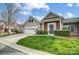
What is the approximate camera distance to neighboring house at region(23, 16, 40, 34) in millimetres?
3402

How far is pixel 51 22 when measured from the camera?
3.39 m

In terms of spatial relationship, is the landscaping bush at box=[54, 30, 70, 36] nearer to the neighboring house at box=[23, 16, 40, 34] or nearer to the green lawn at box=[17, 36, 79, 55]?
the green lawn at box=[17, 36, 79, 55]

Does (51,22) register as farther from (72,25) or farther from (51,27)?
(72,25)

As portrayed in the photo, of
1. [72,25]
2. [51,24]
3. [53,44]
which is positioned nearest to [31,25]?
[51,24]

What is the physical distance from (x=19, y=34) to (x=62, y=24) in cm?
78

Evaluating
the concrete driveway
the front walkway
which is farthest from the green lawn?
the concrete driveway

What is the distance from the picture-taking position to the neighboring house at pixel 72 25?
3287 mm

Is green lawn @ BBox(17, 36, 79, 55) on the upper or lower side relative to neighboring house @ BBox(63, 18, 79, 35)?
lower

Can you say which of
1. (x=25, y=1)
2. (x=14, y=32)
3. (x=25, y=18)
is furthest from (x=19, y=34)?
(x=25, y=1)

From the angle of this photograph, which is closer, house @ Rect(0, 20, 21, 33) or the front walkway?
the front walkway

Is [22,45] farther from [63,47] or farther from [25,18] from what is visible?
[63,47]

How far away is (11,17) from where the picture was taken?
3355 mm

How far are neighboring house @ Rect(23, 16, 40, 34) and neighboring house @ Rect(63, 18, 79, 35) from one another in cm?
49

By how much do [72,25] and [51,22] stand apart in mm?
368
